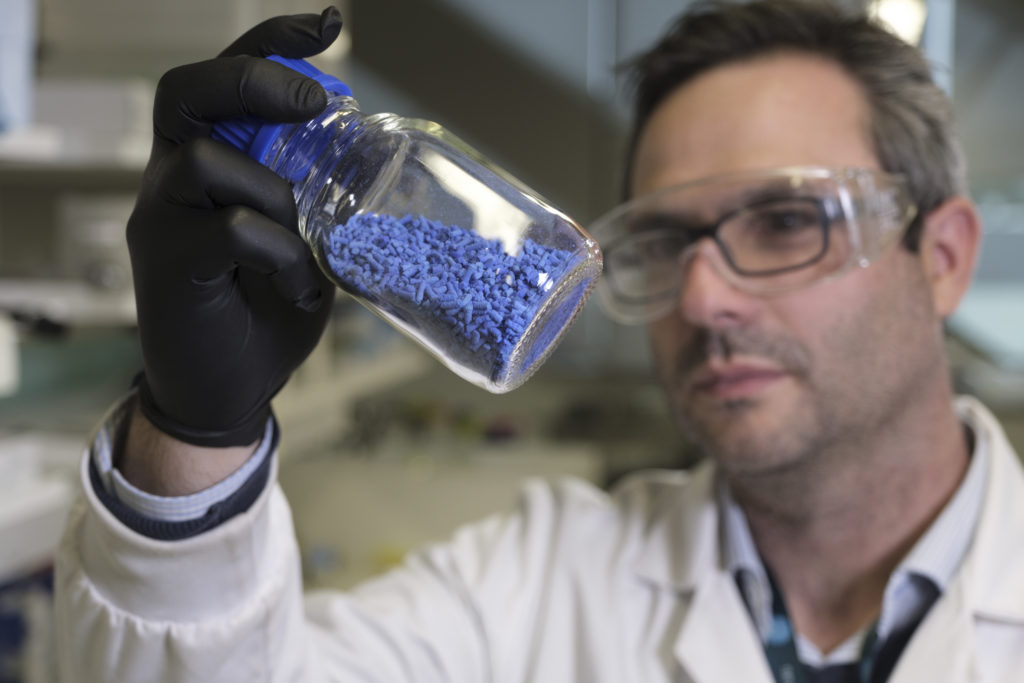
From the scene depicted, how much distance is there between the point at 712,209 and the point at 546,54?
248 cm

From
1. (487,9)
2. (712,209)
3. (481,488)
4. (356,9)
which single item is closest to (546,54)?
(487,9)

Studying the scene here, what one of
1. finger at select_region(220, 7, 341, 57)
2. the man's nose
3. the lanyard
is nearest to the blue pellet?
finger at select_region(220, 7, 341, 57)

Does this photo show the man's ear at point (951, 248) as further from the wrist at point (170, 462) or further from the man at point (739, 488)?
the wrist at point (170, 462)

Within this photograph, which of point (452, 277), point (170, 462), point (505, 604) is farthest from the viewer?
point (505, 604)

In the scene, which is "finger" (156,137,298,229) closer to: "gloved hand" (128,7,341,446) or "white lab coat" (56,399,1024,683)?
"gloved hand" (128,7,341,446)

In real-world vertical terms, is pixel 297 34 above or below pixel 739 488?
above

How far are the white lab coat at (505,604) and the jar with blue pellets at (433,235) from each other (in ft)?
0.93

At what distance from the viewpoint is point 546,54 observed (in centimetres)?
343

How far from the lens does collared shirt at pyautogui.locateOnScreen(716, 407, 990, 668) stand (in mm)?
1097

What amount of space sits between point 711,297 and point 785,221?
0.14 metres

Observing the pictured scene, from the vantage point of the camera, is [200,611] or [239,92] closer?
[239,92]

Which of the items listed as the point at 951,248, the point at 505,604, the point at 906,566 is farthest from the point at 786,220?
the point at 505,604

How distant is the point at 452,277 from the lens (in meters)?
0.59

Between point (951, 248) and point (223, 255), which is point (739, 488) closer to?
point (951, 248)
